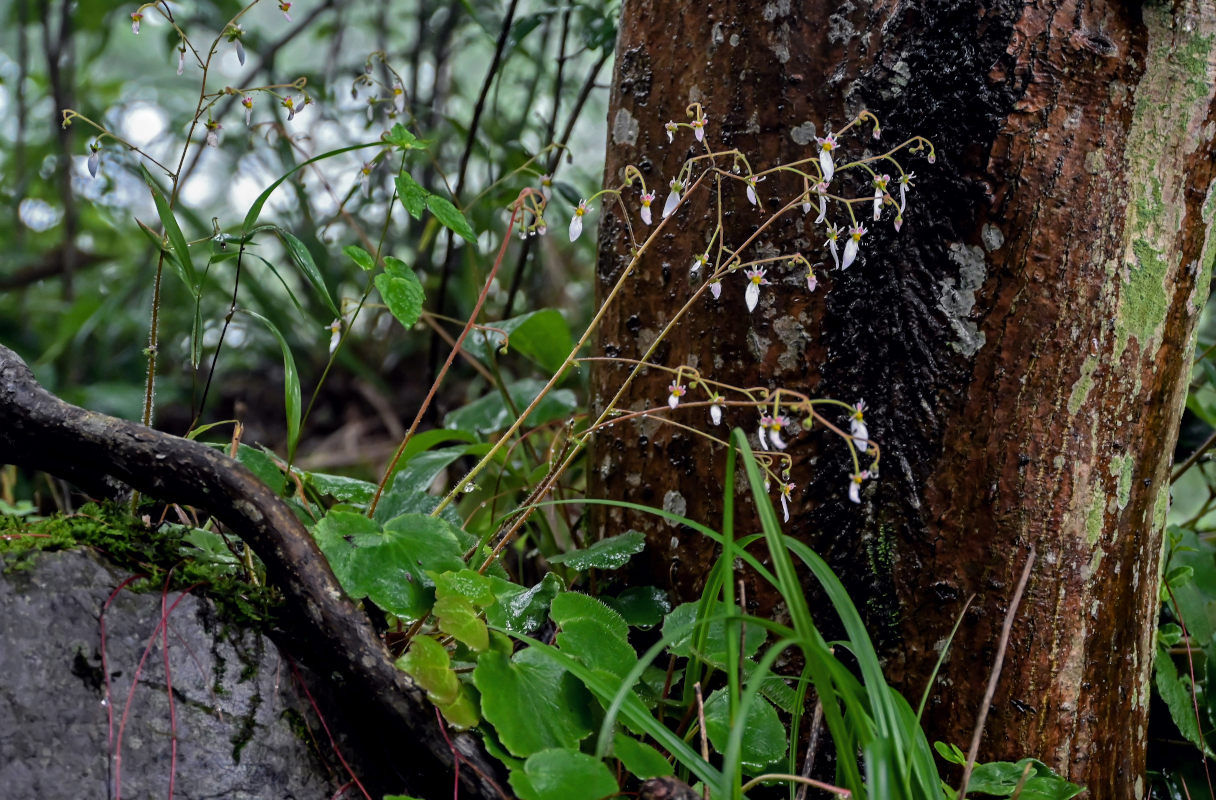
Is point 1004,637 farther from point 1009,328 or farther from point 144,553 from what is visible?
point 144,553

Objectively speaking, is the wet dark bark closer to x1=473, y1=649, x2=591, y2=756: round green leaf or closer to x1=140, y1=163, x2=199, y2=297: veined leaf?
x1=473, y1=649, x2=591, y2=756: round green leaf

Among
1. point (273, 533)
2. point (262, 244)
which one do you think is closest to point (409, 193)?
point (273, 533)

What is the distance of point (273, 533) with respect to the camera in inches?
32.4

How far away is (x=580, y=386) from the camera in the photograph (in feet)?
8.57

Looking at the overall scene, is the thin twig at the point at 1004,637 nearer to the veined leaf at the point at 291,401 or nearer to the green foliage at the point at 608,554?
the green foliage at the point at 608,554

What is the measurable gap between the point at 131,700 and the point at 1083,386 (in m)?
1.11

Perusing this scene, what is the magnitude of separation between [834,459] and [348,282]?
2.53 m

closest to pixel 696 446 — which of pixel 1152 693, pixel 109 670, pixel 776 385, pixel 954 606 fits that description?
pixel 776 385

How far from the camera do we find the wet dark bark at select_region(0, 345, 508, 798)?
813mm

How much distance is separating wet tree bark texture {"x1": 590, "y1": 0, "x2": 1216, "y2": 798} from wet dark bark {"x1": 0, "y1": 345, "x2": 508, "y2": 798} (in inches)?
19.0

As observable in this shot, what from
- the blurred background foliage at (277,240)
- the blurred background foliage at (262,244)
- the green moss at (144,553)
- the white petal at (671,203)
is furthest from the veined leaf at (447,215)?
the blurred background foliage at (262,244)

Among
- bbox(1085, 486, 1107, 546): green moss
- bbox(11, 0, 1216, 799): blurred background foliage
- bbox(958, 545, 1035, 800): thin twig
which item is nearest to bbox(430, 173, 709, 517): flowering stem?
bbox(958, 545, 1035, 800): thin twig

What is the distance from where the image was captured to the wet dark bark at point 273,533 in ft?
2.67

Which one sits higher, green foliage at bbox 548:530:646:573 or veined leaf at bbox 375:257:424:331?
veined leaf at bbox 375:257:424:331
